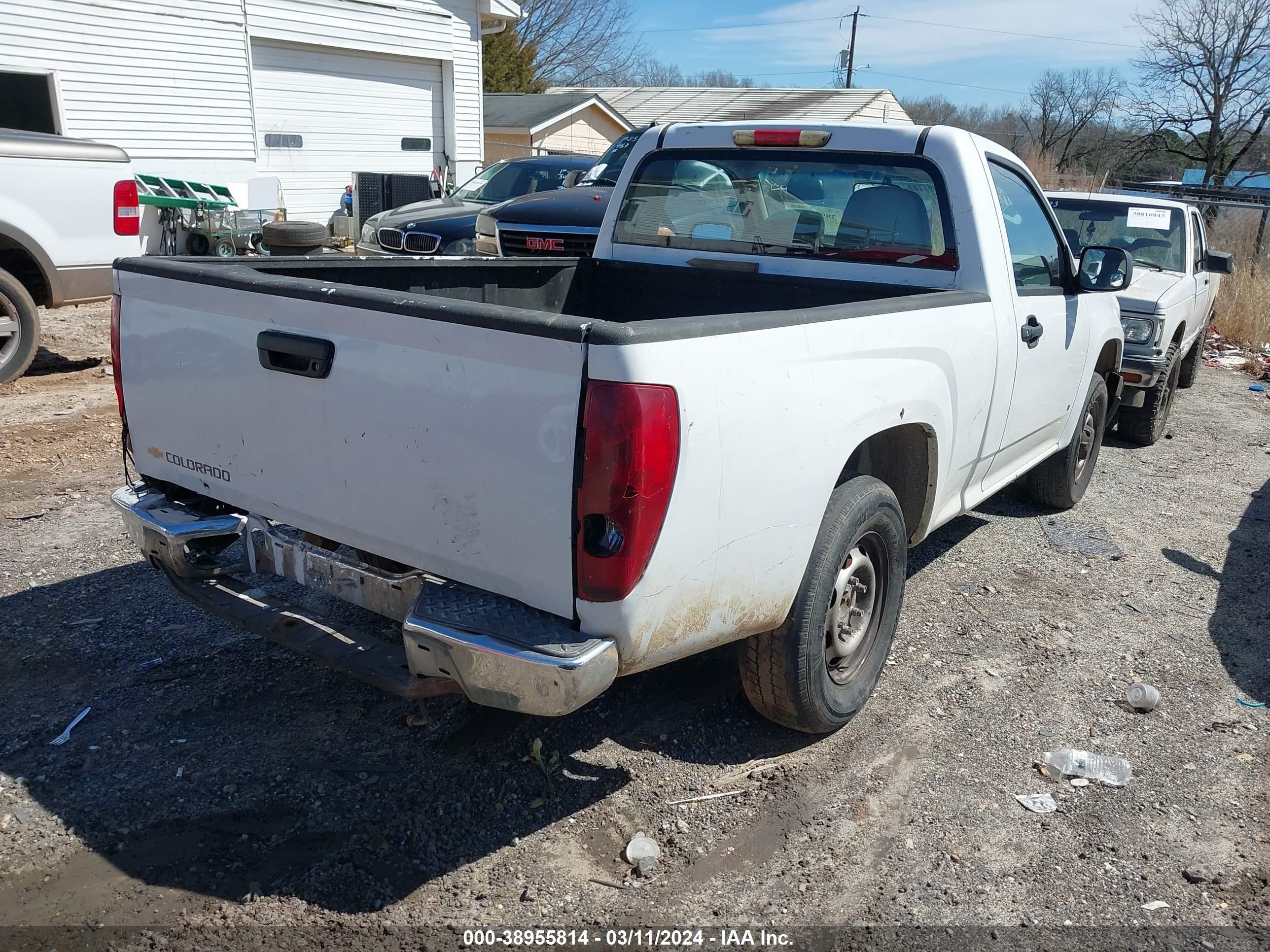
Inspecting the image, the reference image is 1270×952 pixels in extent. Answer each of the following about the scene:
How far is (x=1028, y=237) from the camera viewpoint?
465cm

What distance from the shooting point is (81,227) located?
26.0ft

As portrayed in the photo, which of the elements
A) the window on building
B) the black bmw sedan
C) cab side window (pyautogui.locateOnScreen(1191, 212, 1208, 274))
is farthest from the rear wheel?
the window on building

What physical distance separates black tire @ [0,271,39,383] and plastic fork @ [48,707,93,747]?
5324 millimetres

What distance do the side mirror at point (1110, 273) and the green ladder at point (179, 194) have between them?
12.1m

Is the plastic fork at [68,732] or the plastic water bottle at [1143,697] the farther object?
the plastic water bottle at [1143,697]

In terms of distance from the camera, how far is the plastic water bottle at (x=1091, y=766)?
3.46 meters

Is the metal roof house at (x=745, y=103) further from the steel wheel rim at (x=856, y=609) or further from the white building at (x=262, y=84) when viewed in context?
the steel wheel rim at (x=856, y=609)

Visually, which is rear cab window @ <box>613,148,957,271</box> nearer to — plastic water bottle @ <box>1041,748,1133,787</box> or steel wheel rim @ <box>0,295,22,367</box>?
plastic water bottle @ <box>1041,748,1133,787</box>

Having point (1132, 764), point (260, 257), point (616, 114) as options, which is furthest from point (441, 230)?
point (616, 114)

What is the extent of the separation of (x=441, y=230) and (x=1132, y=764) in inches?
392

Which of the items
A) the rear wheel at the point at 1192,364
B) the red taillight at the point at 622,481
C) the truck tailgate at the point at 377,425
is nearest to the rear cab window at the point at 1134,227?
the rear wheel at the point at 1192,364

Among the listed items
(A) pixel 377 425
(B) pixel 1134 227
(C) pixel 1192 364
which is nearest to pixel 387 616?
(A) pixel 377 425

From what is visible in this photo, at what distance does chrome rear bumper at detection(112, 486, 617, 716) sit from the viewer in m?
2.53

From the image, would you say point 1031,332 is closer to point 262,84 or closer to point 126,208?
point 126,208
